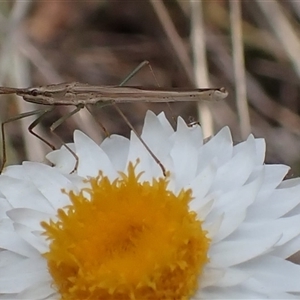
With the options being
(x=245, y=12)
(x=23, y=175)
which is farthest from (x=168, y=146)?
(x=245, y=12)

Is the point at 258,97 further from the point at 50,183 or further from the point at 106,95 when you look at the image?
the point at 50,183

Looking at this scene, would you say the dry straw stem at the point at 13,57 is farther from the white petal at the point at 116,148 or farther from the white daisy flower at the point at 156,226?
Answer: the white daisy flower at the point at 156,226

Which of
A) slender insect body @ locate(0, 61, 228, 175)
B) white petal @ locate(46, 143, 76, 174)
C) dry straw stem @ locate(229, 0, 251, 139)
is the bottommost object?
white petal @ locate(46, 143, 76, 174)

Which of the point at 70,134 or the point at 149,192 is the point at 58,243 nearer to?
the point at 149,192

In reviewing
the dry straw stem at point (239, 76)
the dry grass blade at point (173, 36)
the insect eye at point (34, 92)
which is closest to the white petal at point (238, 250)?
the insect eye at point (34, 92)

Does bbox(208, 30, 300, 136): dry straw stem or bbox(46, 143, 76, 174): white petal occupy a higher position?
bbox(208, 30, 300, 136): dry straw stem

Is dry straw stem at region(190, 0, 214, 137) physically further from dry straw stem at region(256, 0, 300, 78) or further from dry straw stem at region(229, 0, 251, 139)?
dry straw stem at region(256, 0, 300, 78)

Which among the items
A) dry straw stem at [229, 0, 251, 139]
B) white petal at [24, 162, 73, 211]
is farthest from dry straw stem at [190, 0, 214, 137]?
white petal at [24, 162, 73, 211]
